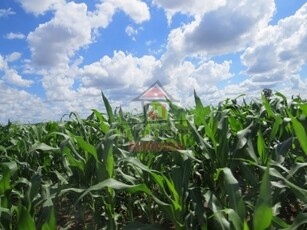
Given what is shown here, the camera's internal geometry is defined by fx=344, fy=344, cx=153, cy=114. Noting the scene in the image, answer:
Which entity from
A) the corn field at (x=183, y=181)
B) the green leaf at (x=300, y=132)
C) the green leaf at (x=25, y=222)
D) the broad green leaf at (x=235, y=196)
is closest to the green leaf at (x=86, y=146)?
the corn field at (x=183, y=181)

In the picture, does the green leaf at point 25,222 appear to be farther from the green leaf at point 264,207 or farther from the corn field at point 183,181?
the green leaf at point 264,207

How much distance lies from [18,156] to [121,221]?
1631 millimetres

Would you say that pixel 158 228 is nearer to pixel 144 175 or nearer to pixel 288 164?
pixel 144 175

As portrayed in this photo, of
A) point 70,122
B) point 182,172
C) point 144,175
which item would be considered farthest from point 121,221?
point 70,122

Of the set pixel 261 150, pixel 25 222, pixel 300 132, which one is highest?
pixel 300 132

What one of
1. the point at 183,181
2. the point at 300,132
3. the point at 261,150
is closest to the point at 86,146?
the point at 183,181

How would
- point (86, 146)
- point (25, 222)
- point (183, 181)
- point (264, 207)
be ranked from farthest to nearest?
point (86, 146) < point (183, 181) < point (25, 222) < point (264, 207)

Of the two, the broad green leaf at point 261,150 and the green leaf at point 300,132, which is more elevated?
the green leaf at point 300,132

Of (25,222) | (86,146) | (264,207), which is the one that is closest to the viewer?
(264,207)

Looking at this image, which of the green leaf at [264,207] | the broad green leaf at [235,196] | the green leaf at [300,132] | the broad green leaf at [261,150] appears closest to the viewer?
the green leaf at [264,207]

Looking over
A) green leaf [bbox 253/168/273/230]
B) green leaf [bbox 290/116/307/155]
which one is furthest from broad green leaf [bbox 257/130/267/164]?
green leaf [bbox 253/168/273/230]

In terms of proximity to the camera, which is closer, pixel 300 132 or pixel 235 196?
pixel 235 196

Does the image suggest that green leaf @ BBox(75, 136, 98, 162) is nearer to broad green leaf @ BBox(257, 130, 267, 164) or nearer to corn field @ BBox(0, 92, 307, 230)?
corn field @ BBox(0, 92, 307, 230)

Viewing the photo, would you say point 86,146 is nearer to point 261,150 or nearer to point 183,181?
point 183,181
